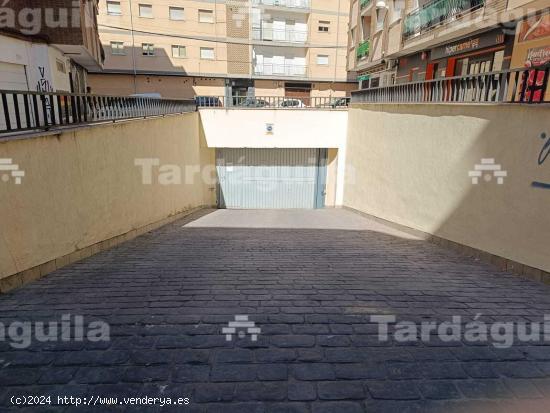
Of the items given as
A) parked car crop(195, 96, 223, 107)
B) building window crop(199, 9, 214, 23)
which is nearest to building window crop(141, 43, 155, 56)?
building window crop(199, 9, 214, 23)

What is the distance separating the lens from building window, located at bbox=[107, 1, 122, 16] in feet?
77.4

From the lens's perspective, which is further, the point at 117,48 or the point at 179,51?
the point at 179,51

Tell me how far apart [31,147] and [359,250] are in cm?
552

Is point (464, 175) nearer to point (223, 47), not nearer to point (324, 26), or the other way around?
point (223, 47)

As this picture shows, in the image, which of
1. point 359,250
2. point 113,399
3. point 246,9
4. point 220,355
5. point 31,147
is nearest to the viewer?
point 113,399

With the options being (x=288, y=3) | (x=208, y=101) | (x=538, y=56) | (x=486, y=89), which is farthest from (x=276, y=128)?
(x=288, y=3)

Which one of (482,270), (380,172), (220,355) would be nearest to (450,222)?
(482,270)

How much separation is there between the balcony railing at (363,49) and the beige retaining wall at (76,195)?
46.8 feet

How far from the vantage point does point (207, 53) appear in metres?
25.8

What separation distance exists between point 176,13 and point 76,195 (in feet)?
79.8

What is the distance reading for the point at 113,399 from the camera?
220 centimetres

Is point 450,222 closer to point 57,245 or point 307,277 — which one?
point 307,277

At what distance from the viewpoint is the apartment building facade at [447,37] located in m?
9.16

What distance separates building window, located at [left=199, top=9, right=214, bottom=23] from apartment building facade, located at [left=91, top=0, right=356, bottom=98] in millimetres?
70
